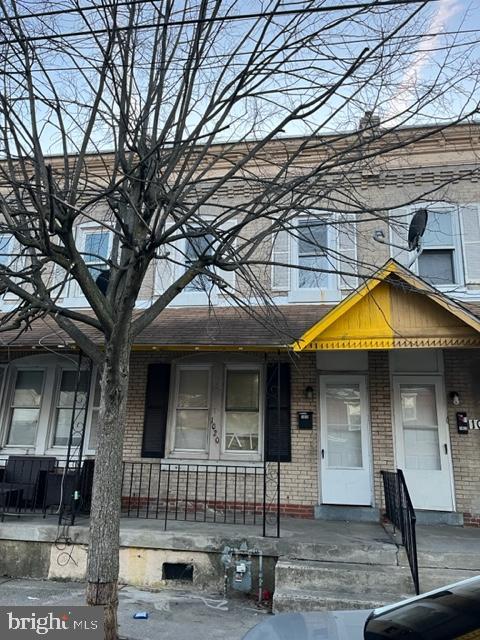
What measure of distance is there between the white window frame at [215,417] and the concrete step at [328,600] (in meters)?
2.83

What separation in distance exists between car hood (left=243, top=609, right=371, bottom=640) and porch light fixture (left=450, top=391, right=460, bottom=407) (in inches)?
222

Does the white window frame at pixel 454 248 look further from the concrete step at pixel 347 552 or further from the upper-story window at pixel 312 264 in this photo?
the concrete step at pixel 347 552

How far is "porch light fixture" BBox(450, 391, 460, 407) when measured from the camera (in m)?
7.27

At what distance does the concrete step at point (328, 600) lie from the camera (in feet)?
15.3

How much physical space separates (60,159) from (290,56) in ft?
22.2

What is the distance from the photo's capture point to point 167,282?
9133 mm

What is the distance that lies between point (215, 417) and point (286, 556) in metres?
2.97

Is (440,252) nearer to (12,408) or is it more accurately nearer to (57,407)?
(57,407)

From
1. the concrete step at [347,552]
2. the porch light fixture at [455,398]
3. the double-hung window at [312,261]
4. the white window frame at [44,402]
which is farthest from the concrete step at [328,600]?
the double-hung window at [312,261]

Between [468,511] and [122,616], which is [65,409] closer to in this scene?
[122,616]

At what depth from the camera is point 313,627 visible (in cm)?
220

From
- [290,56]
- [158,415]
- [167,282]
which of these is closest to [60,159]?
[167,282]

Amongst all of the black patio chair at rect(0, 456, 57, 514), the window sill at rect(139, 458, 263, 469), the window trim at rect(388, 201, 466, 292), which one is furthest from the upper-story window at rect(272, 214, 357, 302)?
the black patio chair at rect(0, 456, 57, 514)

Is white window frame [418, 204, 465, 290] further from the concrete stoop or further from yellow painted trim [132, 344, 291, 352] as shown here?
the concrete stoop
